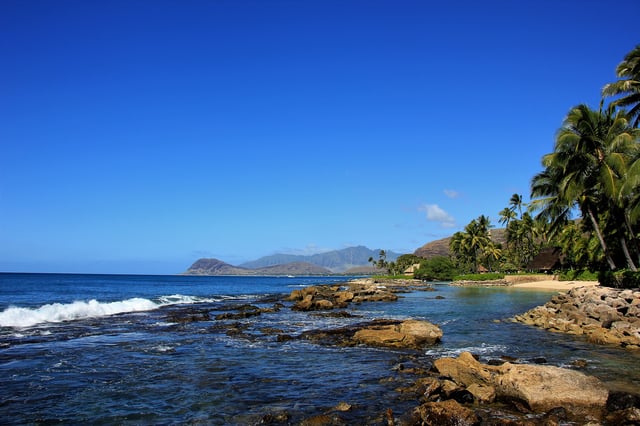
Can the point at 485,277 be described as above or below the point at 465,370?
below

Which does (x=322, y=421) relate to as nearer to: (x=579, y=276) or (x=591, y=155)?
(x=591, y=155)

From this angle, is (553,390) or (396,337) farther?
(396,337)

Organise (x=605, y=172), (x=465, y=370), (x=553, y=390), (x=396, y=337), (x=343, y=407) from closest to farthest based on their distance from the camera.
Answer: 1. (x=343, y=407)
2. (x=553, y=390)
3. (x=465, y=370)
4. (x=396, y=337)
5. (x=605, y=172)

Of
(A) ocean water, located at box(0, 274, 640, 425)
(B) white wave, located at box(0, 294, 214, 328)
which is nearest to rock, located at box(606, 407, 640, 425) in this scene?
(A) ocean water, located at box(0, 274, 640, 425)

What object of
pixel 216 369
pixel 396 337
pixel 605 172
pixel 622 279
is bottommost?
pixel 216 369

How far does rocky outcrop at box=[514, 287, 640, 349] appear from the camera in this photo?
734 inches

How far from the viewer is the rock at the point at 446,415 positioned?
28.2 feet

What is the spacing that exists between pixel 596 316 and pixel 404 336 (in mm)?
11797

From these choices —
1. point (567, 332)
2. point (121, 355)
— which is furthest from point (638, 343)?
point (121, 355)

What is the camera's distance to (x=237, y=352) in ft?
55.5

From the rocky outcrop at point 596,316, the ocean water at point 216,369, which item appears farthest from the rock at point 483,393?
the rocky outcrop at point 596,316

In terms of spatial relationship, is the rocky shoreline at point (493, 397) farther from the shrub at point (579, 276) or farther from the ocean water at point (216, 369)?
the shrub at point (579, 276)

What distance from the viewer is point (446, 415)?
8.76 m

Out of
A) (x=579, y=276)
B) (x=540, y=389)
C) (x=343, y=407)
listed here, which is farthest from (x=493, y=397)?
(x=579, y=276)
